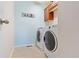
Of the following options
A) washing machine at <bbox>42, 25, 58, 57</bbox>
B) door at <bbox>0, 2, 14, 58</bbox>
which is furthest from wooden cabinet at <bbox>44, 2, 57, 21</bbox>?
door at <bbox>0, 2, 14, 58</bbox>

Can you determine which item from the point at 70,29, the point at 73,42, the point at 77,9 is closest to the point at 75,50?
the point at 73,42

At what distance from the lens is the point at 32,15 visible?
372 centimetres

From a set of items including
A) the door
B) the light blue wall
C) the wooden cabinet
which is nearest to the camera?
the door

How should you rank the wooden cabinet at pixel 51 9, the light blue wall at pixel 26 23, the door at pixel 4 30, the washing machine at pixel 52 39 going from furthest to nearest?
the light blue wall at pixel 26 23, the wooden cabinet at pixel 51 9, the washing machine at pixel 52 39, the door at pixel 4 30

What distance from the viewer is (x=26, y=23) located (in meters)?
3.66

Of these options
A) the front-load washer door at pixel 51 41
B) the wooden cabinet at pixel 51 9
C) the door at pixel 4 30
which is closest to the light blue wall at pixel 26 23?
the wooden cabinet at pixel 51 9

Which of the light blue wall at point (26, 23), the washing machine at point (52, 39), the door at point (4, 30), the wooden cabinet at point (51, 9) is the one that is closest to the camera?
the door at point (4, 30)

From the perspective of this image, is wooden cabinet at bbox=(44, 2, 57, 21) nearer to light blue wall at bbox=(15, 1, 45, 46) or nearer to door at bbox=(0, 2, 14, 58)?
door at bbox=(0, 2, 14, 58)

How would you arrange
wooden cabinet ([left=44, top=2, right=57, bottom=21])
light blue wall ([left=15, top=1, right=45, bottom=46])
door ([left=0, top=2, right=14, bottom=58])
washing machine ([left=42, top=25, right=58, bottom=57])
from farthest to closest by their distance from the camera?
1. light blue wall ([left=15, top=1, right=45, bottom=46])
2. wooden cabinet ([left=44, top=2, right=57, bottom=21])
3. washing machine ([left=42, top=25, right=58, bottom=57])
4. door ([left=0, top=2, right=14, bottom=58])

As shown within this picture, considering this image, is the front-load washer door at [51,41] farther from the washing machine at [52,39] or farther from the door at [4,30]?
the door at [4,30]

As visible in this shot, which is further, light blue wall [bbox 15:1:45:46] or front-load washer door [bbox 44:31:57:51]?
light blue wall [bbox 15:1:45:46]

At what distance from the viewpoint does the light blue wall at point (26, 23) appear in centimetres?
353

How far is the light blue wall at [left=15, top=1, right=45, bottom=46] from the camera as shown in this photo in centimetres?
353

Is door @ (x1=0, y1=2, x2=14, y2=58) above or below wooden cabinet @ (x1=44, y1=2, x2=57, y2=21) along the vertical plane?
below
